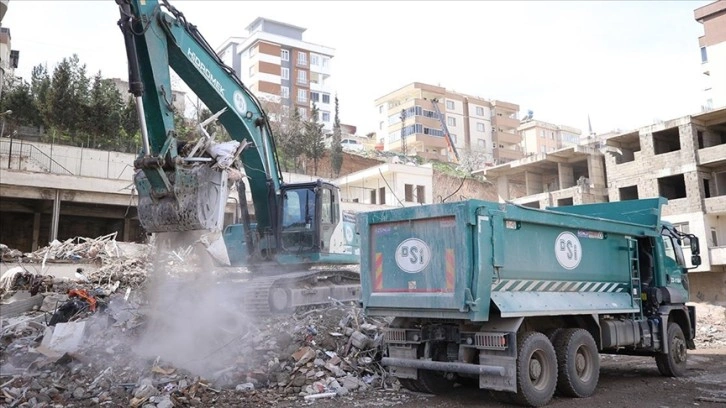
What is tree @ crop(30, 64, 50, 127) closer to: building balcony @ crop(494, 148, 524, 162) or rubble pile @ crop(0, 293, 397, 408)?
rubble pile @ crop(0, 293, 397, 408)

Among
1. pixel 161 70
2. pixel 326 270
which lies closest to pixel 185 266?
pixel 326 270

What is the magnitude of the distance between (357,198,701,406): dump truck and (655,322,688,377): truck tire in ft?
2.86

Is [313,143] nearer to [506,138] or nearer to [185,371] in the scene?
[185,371]

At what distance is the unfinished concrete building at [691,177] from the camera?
86.9 feet

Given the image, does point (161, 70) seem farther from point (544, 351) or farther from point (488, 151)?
point (488, 151)

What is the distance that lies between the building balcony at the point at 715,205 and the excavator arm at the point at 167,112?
83.6 feet

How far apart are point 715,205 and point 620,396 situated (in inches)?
921

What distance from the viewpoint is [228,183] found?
793 centimetres

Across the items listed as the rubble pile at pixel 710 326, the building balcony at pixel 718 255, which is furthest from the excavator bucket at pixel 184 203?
the building balcony at pixel 718 255

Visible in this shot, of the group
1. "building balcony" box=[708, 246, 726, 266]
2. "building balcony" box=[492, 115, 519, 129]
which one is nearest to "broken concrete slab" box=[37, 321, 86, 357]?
"building balcony" box=[708, 246, 726, 266]

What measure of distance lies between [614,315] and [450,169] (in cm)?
3882

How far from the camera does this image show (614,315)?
8.40 m

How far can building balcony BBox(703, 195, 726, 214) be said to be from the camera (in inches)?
1044

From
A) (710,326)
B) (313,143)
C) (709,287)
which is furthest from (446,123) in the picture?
(710,326)
